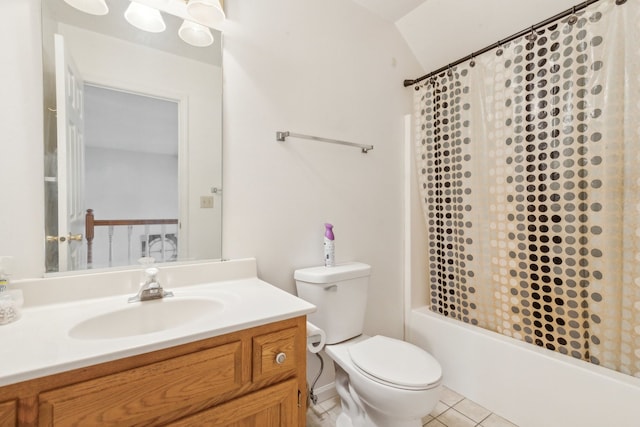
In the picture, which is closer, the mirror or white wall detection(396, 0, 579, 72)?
the mirror

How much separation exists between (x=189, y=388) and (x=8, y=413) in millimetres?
336

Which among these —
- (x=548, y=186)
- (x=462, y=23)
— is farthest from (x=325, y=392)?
(x=462, y=23)

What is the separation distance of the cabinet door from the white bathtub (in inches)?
46.2

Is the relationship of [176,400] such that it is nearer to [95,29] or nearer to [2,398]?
[2,398]

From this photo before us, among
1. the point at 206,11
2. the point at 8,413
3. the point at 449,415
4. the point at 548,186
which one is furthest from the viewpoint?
the point at 449,415

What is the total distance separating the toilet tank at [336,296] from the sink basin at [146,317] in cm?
52

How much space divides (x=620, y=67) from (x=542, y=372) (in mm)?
A: 1371

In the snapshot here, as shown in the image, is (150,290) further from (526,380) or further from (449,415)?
(526,380)

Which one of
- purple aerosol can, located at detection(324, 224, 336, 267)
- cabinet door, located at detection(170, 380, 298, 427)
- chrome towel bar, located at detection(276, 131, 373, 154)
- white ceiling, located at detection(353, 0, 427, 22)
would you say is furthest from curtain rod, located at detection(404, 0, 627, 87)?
cabinet door, located at detection(170, 380, 298, 427)

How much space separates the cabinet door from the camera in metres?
0.80

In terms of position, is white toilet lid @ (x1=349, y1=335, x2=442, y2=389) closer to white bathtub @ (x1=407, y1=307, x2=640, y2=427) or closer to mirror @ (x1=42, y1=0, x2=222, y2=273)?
white bathtub @ (x1=407, y1=307, x2=640, y2=427)

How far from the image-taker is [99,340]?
0.73 m

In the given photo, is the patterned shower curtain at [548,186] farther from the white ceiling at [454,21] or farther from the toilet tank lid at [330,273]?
the toilet tank lid at [330,273]

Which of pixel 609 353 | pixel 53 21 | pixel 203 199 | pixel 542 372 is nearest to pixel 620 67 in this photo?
pixel 609 353
